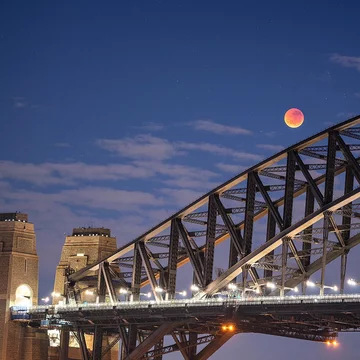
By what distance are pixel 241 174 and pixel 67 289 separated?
3546 centimetres

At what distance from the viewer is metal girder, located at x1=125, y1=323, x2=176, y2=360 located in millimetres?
134625

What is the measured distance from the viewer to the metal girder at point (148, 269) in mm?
139625

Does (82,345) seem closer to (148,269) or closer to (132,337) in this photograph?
(132,337)

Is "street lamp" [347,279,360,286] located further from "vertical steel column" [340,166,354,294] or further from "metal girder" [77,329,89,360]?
"metal girder" [77,329,89,360]

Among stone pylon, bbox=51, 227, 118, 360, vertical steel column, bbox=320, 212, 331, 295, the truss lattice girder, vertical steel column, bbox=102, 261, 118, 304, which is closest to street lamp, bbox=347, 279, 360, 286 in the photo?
vertical steel column, bbox=320, 212, 331, 295

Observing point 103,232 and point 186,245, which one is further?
point 103,232

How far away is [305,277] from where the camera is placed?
447ft

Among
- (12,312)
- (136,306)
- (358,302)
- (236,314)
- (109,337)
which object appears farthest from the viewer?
(109,337)

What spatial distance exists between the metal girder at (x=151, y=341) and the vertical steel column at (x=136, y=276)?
1057cm

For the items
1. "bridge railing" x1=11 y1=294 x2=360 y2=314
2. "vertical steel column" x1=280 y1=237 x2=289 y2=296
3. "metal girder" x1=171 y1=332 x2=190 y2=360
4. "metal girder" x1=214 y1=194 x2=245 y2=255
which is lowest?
"metal girder" x1=171 y1=332 x2=190 y2=360

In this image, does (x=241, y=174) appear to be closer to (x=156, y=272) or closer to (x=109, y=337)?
(x=156, y=272)

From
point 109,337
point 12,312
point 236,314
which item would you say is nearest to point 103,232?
point 109,337

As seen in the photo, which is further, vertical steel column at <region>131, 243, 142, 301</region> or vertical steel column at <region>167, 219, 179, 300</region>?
vertical steel column at <region>131, 243, 142, 301</region>

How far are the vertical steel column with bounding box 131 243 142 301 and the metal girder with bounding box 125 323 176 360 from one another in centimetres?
1057
